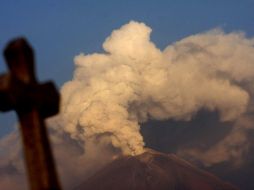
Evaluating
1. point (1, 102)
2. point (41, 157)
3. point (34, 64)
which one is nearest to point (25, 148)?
point (41, 157)

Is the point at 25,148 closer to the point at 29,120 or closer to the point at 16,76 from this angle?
the point at 29,120

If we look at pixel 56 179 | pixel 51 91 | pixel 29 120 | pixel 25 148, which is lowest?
pixel 56 179

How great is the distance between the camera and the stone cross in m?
3.67

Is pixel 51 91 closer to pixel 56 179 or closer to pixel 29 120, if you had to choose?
pixel 29 120

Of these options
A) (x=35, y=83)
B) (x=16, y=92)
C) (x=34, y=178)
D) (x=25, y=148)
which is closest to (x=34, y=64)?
(x=35, y=83)

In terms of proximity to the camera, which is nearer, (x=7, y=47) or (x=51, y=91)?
(x=7, y=47)

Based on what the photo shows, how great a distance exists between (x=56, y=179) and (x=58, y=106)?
723mm

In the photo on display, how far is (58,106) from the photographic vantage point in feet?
13.9

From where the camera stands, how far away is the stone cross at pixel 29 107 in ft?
12.0

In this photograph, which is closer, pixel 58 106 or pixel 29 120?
pixel 29 120

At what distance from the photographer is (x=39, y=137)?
12.6 ft

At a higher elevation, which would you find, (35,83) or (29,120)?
(35,83)

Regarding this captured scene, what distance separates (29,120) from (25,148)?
245 millimetres

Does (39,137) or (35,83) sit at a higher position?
(35,83)
